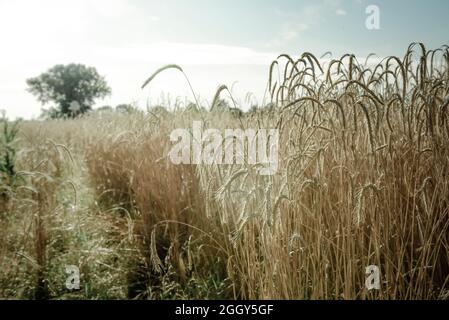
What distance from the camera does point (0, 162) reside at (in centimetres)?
298

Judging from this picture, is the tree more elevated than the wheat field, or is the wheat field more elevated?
the tree

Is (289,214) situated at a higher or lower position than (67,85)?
lower

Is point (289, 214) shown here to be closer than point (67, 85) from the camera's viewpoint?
Yes

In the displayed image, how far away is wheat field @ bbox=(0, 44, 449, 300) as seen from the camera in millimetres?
1252

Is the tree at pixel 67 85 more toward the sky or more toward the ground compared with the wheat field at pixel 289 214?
more toward the sky

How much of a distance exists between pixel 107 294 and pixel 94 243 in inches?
21.2

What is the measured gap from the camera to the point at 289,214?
1419mm

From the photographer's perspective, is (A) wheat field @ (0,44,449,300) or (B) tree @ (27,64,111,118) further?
(B) tree @ (27,64,111,118)

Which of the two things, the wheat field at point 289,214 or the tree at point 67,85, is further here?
the tree at point 67,85

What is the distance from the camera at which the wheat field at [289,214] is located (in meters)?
1.25

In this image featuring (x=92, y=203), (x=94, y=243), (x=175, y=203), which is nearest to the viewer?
(x=175, y=203)

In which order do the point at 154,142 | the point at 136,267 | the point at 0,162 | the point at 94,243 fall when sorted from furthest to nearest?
the point at 0,162, the point at 154,142, the point at 94,243, the point at 136,267
